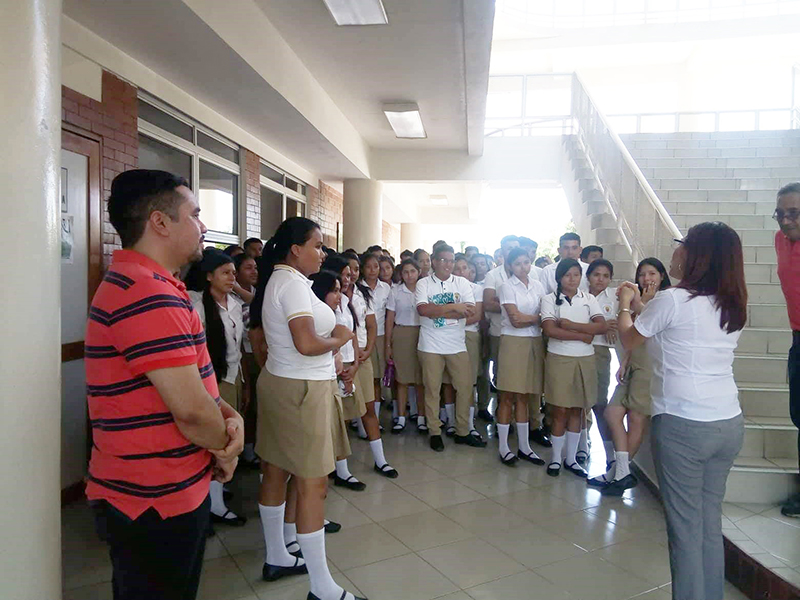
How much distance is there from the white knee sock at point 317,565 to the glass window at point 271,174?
17.5ft

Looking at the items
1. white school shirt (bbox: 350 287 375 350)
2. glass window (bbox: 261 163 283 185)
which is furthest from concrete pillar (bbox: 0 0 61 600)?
glass window (bbox: 261 163 283 185)

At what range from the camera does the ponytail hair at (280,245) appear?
2.30 m

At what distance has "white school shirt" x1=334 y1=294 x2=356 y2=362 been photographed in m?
3.58

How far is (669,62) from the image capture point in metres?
17.0

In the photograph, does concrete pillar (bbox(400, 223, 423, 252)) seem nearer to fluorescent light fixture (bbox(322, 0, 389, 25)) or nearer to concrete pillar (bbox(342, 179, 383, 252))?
concrete pillar (bbox(342, 179, 383, 252))

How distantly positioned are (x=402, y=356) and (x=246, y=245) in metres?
1.69

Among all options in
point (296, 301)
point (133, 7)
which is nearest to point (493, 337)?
point (296, 301)

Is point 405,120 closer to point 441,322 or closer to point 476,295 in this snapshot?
point 476,295

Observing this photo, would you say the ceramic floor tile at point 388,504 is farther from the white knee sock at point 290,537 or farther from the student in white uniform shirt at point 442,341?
the student in white uniform shirt at point 442,341

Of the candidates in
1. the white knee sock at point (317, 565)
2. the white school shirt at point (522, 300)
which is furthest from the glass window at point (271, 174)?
the white knee sock at point (317, 565)

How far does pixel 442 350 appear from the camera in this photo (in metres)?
4.46

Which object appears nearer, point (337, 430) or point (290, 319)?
point (290, 319)

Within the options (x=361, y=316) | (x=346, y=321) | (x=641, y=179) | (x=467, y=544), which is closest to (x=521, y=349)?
(x=361, y=316)

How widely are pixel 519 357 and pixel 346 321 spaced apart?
140 cm
